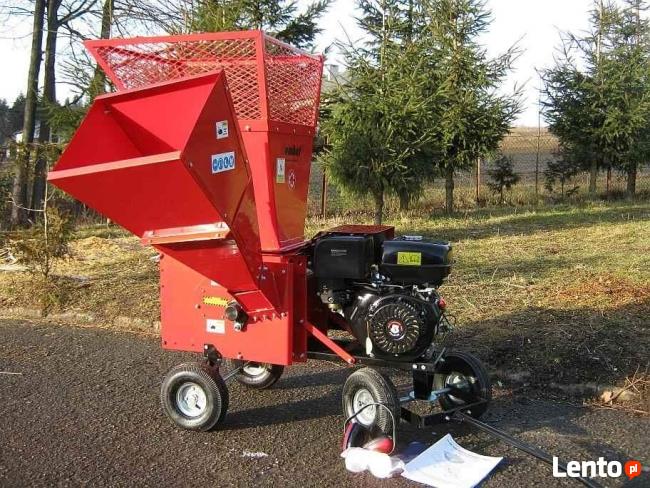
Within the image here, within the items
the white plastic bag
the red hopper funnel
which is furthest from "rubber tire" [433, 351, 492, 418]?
the red hopper funnel

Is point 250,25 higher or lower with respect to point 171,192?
higher

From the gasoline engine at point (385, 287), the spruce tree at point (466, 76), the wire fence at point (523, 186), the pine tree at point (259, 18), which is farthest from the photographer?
the wire fence at point (523, 186)

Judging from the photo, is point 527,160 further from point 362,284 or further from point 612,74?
point 362,284

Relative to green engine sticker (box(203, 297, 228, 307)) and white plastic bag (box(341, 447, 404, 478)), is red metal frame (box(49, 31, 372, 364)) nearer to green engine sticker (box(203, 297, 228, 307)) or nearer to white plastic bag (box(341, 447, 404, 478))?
green engine sticker (box(203, 297, 228, 307))

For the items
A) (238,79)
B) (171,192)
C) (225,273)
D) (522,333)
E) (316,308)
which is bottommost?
(522,333)

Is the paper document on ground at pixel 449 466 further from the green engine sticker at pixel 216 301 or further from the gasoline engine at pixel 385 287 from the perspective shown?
the green engine sticker at pixel 216 301

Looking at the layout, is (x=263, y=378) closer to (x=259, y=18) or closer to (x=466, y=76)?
(x=259, y=18)

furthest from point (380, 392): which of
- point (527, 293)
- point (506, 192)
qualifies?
point (506, 192)

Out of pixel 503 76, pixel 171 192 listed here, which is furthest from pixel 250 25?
pixel 171 192

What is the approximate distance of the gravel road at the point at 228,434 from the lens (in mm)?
3465

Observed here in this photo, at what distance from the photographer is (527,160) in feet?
73.9

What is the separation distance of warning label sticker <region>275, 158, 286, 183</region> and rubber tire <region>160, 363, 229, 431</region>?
4.18 ft

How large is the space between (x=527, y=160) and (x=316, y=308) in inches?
777

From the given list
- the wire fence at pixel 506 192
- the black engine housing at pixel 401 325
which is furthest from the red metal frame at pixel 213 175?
the wire fence at pixel 506 192
